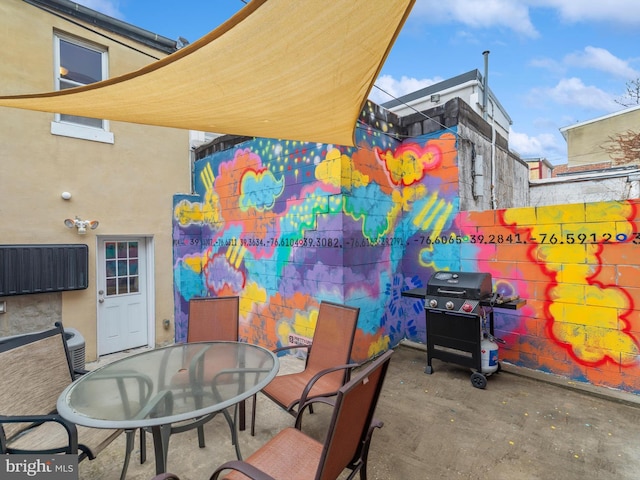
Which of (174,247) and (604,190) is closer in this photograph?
(174,247)

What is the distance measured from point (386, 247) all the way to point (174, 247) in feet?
12.1

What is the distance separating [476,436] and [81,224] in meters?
5.44

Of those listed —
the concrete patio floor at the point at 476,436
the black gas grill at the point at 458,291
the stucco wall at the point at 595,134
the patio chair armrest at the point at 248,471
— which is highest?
the stucco wall at the point at 595,134

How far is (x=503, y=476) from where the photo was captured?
2184 mm

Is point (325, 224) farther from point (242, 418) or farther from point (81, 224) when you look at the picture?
point (81, 224)

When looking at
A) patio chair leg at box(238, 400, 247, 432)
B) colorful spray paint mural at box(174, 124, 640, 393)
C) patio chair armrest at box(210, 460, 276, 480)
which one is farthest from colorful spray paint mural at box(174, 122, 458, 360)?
patio chair armrest at box(210, 460, 276, 480)

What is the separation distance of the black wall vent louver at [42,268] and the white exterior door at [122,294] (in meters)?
0.39

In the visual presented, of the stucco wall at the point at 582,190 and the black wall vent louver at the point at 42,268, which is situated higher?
the stucco wall at the point at 582,190

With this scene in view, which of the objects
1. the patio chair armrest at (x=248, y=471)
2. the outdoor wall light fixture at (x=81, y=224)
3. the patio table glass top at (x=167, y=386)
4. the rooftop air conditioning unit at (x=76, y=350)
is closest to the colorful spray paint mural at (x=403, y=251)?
the patio table glass top at (x=167, y=386)

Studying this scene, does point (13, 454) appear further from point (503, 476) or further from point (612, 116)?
point (612, 116)

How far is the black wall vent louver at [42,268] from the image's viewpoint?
410cm

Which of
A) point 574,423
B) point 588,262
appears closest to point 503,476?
point 574,423

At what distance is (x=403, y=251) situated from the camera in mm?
4738

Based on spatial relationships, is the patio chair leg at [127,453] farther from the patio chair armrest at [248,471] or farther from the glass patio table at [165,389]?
the patio chair armrest at [248,471]
